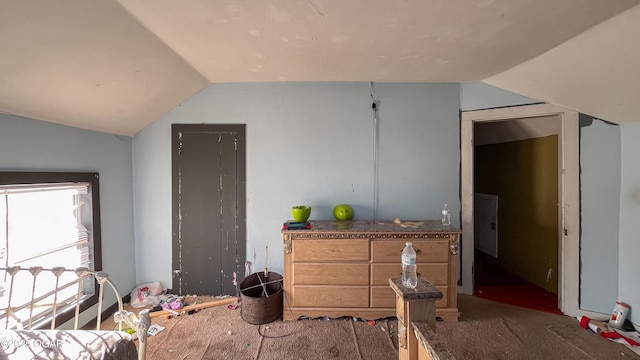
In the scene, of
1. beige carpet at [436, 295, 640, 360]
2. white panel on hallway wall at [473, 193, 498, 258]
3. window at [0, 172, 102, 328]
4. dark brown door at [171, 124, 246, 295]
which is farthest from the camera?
white panel on hallway wall at [473, 193, 498, 258]

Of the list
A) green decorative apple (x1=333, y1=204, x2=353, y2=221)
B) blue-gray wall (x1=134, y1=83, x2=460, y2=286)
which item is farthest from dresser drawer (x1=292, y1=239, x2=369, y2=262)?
blue-gray wall (x1=134, y1=83, x2=460, y2=286)

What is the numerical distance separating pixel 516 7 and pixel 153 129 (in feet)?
11.1

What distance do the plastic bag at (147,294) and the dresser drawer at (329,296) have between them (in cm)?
159

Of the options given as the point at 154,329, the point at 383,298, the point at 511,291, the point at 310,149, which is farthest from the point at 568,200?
the point at 154,329

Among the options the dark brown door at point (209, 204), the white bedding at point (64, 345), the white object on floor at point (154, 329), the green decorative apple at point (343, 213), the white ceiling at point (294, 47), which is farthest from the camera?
the dark brown door at point (209, 204)

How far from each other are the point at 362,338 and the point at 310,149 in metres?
1.90

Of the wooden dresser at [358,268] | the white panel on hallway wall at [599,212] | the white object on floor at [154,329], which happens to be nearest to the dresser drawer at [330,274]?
the wooden dresser at [358,268]

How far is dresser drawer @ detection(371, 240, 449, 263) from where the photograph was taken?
2.27 meters

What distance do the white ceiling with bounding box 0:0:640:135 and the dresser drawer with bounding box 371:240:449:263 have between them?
1.68 metres

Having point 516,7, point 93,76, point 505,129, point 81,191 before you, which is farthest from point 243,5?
point 505,129

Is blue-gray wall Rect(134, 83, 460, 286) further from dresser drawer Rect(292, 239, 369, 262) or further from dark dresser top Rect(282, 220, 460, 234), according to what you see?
dresser drawer Rect(292, 239, 369, 262)

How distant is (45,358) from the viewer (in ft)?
3.73

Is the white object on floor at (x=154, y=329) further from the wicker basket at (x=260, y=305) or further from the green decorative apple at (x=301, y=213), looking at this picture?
the green decorative apple at (x=301, y=213)

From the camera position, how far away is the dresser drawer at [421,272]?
7.46 ft
